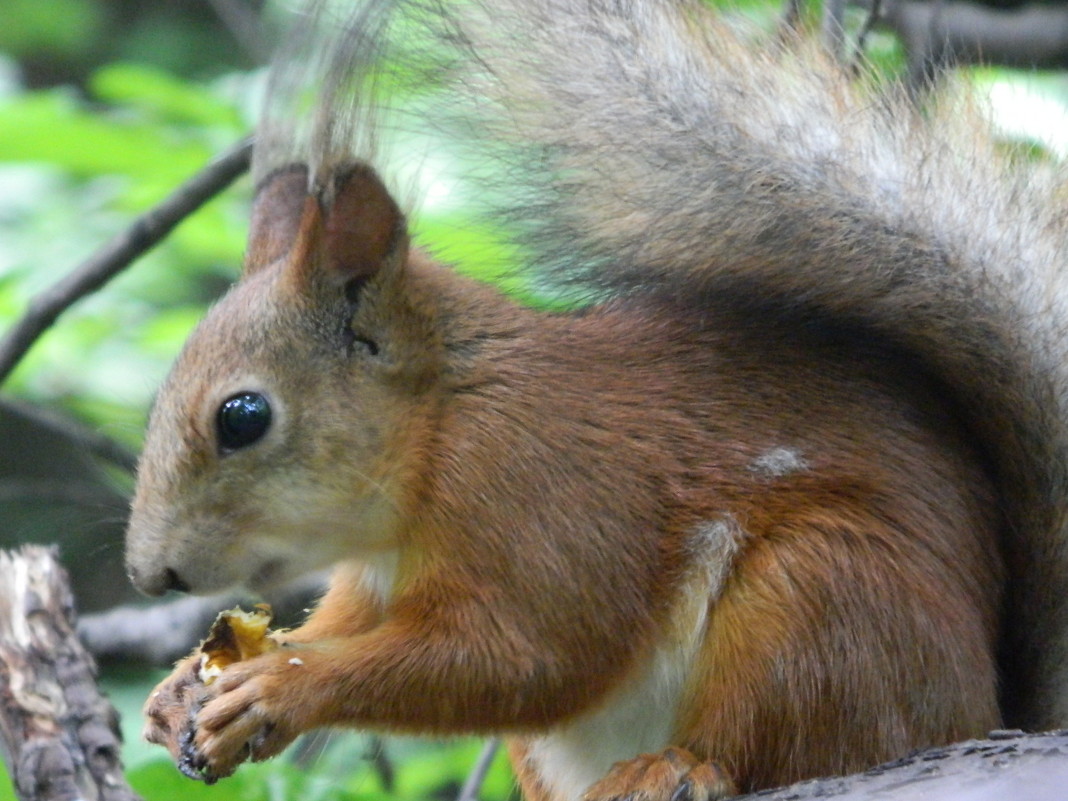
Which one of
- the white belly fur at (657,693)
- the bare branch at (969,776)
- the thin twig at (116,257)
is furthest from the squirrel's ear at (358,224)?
the bare branch at (969,776)

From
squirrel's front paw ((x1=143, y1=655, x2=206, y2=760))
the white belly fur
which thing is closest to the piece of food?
squirrel's front paw ((x1=143, y1=655, x2=206, y2=760))

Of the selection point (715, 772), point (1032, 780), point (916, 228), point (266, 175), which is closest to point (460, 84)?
point (266, 175)

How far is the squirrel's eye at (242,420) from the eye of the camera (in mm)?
1843

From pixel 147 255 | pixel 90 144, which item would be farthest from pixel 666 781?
pixel 147 255

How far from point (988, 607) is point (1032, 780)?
564mm

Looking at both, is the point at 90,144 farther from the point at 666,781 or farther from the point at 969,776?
the point at 969,776

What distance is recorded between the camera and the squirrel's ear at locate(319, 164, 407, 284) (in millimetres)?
1843

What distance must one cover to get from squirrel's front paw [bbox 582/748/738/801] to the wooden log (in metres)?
0.58

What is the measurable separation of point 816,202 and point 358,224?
23.1 inches

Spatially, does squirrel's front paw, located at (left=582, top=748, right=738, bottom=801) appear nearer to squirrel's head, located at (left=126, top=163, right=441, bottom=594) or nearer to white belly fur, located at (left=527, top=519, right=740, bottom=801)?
white belly fur, located at (left=527, top=519, right=740, bottom=801)

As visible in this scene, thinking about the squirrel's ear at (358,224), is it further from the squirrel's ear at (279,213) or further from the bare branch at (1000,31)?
the bare branch at (1000,31)

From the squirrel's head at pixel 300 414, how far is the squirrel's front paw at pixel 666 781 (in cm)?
42

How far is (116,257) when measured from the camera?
102 inches

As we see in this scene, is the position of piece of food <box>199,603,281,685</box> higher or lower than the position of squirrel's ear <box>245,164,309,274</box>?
lower
